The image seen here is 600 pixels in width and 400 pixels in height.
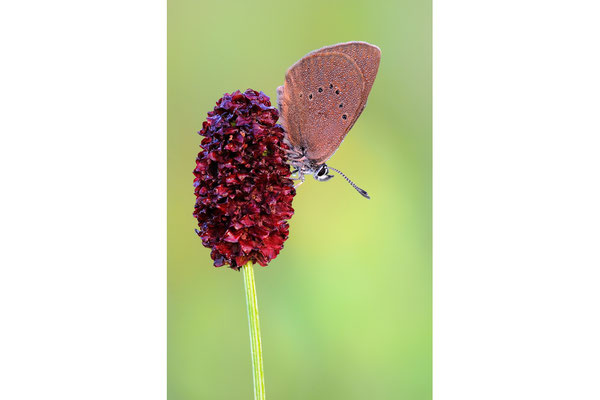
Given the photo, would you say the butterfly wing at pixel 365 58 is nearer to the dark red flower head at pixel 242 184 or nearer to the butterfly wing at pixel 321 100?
the butterfly wing at pixel 321 100

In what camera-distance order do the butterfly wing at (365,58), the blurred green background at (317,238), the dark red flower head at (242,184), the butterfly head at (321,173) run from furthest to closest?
the blurred green background at (317,238)
the butterfly head at (321,173)
the butterfly wing at (365,58)
the dark red flower head at (242,184)

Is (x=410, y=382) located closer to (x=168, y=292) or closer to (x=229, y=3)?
(x=168, y=292)

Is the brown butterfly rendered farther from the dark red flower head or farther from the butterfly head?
the dark red flower head

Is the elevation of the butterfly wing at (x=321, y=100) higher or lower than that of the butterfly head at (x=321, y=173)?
higher

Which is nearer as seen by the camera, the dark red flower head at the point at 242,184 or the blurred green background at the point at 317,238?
the dark red flower head at the point at 242,184

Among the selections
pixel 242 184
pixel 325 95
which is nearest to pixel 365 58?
pixel 325 95

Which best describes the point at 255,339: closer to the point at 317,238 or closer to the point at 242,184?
the point at 242,184

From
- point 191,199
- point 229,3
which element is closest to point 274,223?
point 191,199

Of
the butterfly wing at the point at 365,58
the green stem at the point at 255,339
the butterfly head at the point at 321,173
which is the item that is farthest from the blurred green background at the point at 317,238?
the green stem at the point at 255,339

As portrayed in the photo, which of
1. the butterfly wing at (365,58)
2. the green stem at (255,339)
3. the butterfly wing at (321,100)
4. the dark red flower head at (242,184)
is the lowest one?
the green stem at (255,339)
